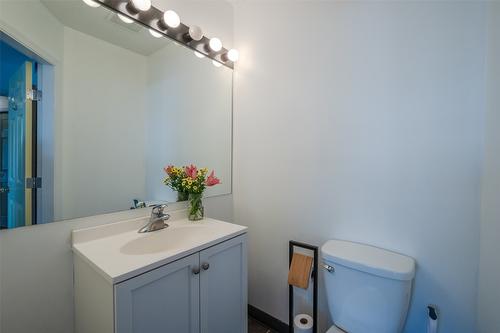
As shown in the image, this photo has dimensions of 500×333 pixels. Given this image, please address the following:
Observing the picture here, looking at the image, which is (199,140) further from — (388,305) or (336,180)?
(388,305)

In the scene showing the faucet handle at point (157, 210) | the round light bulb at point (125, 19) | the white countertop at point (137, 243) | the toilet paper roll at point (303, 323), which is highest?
the round light bulb at point (125, 19)

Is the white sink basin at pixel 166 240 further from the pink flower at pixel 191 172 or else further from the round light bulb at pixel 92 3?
the round light bulb at pixel 92 3

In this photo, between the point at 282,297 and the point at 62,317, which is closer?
the point at 62,317

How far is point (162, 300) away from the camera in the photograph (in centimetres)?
85

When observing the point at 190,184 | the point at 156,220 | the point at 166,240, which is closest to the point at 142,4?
the point at 190,184

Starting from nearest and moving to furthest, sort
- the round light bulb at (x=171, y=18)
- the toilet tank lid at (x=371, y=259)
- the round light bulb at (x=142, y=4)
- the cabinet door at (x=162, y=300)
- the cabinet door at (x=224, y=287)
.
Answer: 1. the cabinet door at (x=162, y=300)
2. the toilet tank lid at (x=371, y=259)
3. the cabinet door at (x=224, y=287)
4. the round light bulb at (x=142, y=4)
5. the round light bulb at (x=171, y=18)

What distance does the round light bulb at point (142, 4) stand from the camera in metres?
1.12

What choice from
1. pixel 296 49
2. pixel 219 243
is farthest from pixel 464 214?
pixel 296 49

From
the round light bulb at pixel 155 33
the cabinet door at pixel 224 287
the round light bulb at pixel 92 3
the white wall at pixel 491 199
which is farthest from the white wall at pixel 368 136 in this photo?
the round light bulb at pixel 92 3

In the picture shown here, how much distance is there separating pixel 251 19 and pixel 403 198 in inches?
60.4

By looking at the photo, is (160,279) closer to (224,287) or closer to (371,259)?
(224,287)

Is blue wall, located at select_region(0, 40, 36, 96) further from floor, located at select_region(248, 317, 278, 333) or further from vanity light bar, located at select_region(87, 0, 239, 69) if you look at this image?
floor, located at select_region(248, 317, 278, 333)

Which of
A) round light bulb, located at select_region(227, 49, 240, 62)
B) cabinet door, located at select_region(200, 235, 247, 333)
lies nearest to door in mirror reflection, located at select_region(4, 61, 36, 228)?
cabinet door, located at select_region(200, 235, 247, 333)

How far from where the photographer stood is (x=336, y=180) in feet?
4.02
